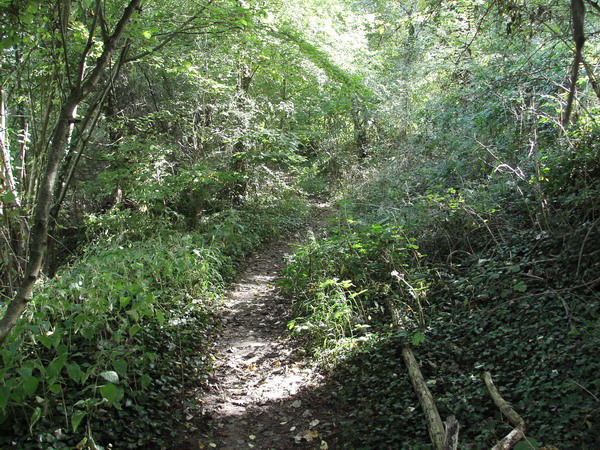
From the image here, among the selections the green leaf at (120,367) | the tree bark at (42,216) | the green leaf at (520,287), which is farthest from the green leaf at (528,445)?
the tree bark at (42,216)

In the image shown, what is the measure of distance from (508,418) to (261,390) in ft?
8.20

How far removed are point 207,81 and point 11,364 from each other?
725 cm

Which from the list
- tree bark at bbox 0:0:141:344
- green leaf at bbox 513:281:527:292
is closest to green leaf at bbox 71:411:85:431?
tree bark at bbox 0:0:141:344

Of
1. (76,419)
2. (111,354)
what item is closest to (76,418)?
(76,419)

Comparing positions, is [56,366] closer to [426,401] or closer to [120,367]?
[120,367]

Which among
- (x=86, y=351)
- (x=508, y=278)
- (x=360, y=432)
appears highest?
(x=86, y=351)

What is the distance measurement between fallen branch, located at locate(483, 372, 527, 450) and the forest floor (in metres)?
1.42

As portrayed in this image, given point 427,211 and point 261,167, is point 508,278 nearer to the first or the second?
point 427,211

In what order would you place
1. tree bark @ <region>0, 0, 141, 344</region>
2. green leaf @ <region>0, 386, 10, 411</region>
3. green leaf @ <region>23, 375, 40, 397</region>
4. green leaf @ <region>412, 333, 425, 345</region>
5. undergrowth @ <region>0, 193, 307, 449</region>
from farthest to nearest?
1. green leaf @ <region>412, 333, 425, 345</region>
2. undergrowth @ <region>0, 193, 307, 449</region>
3. green leaf @ <region>23, 375, 40, 397</region>
4. green leaf @ <region>0, 386, 10, 411</region>
5. tree bark @ <region>0, 0, 141, 344</region>

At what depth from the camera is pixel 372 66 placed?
14750 millimetres

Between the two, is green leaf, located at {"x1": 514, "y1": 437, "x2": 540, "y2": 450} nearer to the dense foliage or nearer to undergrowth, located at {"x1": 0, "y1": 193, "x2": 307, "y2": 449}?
the dense foliage

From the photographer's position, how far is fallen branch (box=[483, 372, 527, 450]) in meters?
2.95

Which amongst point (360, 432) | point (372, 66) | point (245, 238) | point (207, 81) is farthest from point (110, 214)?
point (372, 66)

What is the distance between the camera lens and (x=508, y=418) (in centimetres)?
324
